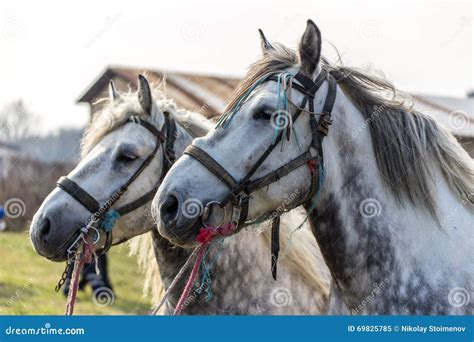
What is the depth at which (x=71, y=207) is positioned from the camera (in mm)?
4629

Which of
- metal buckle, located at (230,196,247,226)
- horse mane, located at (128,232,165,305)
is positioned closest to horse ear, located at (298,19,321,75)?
metal buckle, located at (230,196,247,226)

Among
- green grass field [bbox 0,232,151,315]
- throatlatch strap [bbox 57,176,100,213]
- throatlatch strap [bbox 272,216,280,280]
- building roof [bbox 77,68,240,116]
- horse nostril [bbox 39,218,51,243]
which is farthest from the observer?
building roof [bbox 77,68,240,116]

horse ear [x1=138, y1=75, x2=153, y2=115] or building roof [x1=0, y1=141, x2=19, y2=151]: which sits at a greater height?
horse ear [x1=138, y1=75, x2=153, y2=115]

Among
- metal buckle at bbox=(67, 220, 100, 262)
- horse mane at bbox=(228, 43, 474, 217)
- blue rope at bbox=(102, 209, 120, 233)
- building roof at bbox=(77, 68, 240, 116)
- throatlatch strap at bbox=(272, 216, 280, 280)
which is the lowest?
building roof at bbox=(77, 68, 240, 116)

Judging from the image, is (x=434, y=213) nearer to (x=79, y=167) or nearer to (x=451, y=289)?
(x=451, y=289)

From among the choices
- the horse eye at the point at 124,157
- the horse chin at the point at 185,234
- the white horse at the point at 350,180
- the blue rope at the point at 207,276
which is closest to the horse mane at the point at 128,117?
the horse eye at the point at 124,157

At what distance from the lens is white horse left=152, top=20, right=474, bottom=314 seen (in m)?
3.36

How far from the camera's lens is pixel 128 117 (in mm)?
5043

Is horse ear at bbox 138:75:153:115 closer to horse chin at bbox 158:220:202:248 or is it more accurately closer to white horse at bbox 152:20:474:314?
white horse at bbox 152:20:474:314

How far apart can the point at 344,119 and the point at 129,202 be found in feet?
6.12

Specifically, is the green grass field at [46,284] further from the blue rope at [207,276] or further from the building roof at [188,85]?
the building roof at [188,85]

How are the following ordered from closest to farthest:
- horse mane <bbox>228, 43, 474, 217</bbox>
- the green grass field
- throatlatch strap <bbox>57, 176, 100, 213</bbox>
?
horse mane <bbox>228, 43, 474, 217</bbox> < throatlatch strap <bbox>57, 176, 100, 213</bbox> < the green grass field

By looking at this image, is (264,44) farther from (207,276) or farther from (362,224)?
(207,276)

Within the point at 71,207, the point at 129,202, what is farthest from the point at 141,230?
the point at 71,207
